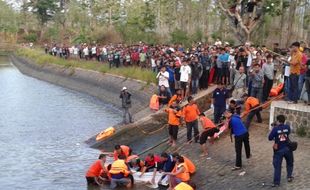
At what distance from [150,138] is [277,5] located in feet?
56.7

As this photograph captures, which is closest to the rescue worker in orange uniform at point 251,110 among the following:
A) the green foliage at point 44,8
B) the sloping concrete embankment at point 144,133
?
the sloping concrete embankment at point 144,133

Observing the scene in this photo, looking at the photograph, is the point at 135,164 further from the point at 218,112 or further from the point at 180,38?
the point at 180,38

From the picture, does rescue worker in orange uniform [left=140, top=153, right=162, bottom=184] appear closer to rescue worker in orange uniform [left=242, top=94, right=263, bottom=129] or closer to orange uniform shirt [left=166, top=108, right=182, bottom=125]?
orange uniform shirt [left=166, top=108, right=182, bottom=125]

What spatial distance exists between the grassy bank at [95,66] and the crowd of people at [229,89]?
1.56 meters

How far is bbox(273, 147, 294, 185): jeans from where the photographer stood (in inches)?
555

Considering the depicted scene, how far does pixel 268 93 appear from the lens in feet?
69.2

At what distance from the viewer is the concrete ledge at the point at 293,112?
17.5 meters

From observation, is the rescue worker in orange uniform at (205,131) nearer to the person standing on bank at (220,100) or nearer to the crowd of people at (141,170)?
the crowd of people at (141,170)

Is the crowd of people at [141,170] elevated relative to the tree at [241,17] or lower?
lower

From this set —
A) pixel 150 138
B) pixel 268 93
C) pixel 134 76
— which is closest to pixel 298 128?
pixel 268 93

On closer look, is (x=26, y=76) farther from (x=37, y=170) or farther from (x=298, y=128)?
(x=298, y=128)

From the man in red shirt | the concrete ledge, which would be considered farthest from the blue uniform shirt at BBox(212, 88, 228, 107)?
the concrete ledge

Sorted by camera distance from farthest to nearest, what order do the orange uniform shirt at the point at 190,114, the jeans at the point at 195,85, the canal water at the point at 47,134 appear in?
1. the jeans at the point at 195,85
2. the canal water at the point at 47,134
3. the orange uniform shirt at the point at 190,114

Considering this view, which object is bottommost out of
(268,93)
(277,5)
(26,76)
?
(26,76)
